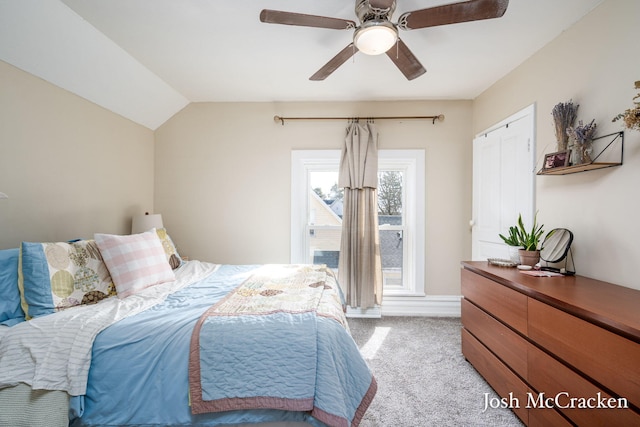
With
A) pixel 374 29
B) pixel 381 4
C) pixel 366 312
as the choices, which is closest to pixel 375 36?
pixel 374 29

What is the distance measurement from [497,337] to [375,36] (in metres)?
2.02

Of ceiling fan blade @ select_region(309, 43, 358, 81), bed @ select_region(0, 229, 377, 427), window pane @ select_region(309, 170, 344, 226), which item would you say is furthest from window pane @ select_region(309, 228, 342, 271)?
bed @ select_region(0, 229, 377, 427)

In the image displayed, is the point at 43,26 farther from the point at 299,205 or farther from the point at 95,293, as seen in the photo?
the point at 299,205

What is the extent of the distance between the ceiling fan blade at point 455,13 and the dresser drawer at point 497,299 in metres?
1.52

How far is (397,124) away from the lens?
3186 mm

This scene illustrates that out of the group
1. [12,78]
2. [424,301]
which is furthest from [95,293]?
[424,301]

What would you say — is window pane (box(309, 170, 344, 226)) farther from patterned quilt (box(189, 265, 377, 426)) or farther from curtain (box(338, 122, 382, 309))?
patterned quilt (box(189, 265, 377, 426))

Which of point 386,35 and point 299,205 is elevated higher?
point 386,35

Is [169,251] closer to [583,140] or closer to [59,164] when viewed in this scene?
[59,164]

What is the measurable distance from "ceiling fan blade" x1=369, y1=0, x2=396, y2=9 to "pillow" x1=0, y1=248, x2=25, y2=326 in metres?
2.43

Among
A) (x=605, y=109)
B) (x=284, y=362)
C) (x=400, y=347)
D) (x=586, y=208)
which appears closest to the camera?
(x=284, y=362)

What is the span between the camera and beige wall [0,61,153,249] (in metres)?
1.82

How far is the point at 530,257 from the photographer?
1909mm

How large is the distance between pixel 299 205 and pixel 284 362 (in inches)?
84.5
